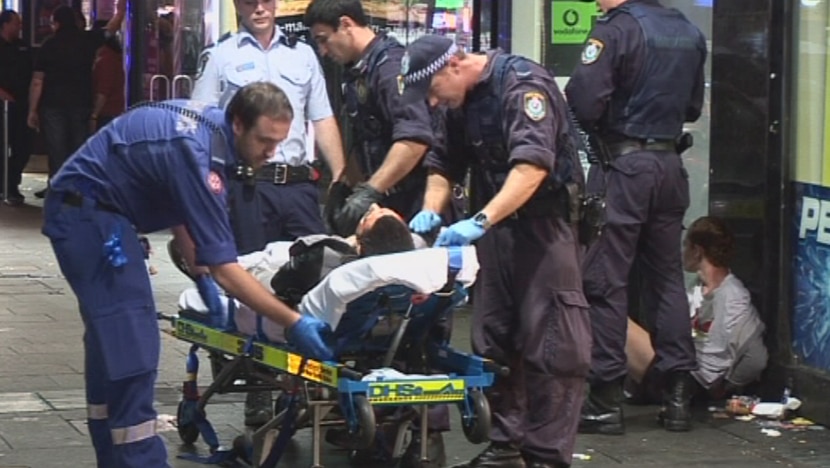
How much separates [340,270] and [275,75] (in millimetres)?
2060

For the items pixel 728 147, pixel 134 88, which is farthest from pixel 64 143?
pixel 728 147

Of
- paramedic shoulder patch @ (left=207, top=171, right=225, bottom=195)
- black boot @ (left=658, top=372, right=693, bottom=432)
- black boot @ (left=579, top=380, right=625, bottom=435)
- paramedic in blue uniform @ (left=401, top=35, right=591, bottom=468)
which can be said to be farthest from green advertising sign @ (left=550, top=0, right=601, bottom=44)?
paramedic shoulder patch @ (left=207, top=171, right=225, bottom=195)

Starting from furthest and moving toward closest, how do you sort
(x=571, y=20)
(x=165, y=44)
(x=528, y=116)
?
(x=165, y=44) < (x=571, y=20) < (x=528, y=116)

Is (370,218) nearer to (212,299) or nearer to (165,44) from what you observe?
(212,299)

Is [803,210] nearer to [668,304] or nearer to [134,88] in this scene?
[668,304]

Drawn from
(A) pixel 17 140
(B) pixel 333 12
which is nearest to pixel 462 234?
(B) pixel 333 12

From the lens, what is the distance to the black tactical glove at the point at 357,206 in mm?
6512

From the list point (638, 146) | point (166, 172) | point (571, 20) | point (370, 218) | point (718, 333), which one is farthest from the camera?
point (571, 20)

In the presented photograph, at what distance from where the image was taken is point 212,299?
20.7ft

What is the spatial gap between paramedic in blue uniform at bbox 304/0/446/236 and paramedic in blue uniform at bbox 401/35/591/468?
0.18 metres

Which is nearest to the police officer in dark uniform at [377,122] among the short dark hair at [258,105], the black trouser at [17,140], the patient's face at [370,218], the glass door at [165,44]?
the patient's face at [370,218]

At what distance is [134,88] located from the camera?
58.4 ft

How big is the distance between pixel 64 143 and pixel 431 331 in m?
10.3

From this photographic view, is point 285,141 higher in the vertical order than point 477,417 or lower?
higher
